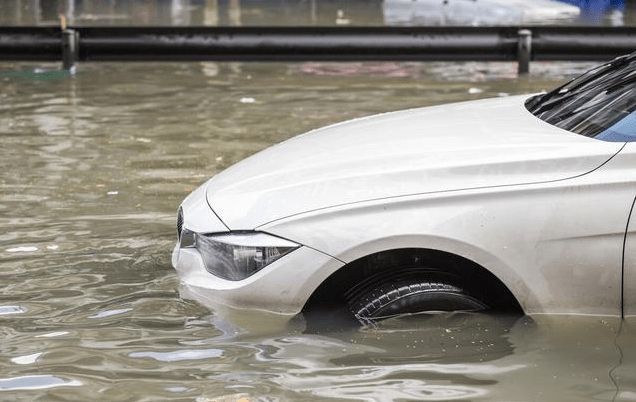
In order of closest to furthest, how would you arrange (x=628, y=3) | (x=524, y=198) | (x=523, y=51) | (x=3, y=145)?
(x=524, y=198) → (x=3, y=145) → (x=523, y=51) → (x=628, y=3)

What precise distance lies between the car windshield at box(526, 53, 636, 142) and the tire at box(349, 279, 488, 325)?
2.89 ft

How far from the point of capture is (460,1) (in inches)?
1069

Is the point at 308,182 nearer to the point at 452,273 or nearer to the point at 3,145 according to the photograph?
the point at 452,273

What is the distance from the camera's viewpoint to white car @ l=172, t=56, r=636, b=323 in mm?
4816

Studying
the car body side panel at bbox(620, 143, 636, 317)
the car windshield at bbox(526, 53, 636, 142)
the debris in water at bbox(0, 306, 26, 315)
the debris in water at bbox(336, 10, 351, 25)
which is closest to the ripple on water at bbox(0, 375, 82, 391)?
the debris in water at bbox(0, 306, 26, 315)

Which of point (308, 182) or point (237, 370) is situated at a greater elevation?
point (308, 182)

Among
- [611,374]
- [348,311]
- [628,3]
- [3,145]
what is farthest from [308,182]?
[628,3]

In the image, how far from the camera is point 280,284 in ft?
16.4

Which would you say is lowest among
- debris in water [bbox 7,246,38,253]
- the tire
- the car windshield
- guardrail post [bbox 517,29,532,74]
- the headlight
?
debris in water [bbox 7,246,38,253]

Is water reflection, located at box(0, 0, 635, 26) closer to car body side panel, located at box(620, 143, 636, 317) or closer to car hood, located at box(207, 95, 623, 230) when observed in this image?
car hood, located at box(207, 95, 623, 230)

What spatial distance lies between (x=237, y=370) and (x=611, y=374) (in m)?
1.50

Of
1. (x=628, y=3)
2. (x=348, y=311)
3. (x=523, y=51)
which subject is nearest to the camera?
(x=348, y=311)

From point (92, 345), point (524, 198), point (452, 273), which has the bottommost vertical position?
point (92, 345)

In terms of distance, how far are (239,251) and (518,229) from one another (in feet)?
3.77
